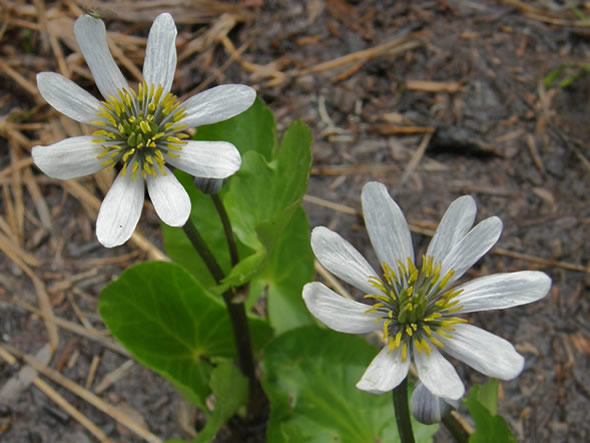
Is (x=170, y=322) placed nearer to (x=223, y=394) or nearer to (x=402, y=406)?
(x=223, y=394)

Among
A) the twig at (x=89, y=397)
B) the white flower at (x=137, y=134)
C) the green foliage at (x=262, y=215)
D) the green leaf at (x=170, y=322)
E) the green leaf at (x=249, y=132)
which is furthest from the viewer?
the twig at (x=89, y=397)

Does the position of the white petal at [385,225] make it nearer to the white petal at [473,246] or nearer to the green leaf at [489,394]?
the white petal at [473,246]

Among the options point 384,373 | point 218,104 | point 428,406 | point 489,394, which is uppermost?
point 218,104

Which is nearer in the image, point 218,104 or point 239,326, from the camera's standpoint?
point 218,104

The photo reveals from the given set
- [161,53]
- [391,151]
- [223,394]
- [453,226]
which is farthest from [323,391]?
[391,151]

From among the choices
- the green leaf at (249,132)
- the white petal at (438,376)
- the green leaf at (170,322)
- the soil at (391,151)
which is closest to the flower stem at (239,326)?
the green leaf at (170,322)

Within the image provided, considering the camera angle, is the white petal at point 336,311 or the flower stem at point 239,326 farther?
the flower stem at point 239,326

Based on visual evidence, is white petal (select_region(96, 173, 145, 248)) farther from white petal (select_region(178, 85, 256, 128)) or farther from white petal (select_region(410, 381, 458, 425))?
white petal (select_region(410, 381, 458, 425))

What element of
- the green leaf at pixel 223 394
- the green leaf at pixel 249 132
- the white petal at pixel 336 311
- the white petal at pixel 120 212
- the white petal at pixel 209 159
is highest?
the white petal at pixel 209 159
